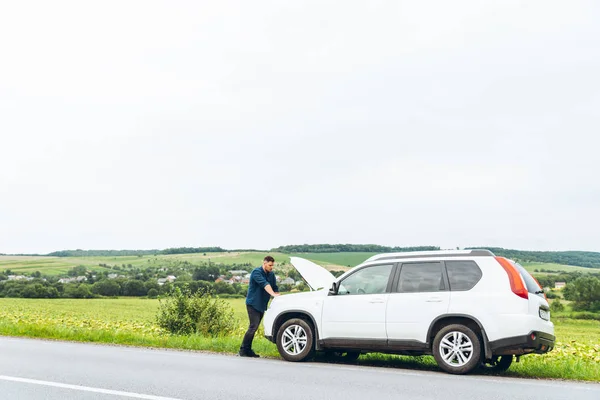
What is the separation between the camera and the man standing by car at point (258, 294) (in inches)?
535

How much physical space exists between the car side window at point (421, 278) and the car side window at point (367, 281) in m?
0.30

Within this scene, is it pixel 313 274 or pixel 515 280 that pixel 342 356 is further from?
pixel 515 280

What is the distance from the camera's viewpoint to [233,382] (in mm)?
9438

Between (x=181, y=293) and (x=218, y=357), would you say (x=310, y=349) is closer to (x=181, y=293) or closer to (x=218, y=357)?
(x=218, y=357)

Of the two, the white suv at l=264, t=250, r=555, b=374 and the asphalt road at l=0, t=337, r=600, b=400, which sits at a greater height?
the white suv at l=264, t=250, r=555, b=374

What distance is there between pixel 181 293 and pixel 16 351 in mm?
8478

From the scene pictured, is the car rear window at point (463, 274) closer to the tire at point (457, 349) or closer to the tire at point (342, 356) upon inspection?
the tire at point (457, 349)

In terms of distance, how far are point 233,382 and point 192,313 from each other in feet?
41.1

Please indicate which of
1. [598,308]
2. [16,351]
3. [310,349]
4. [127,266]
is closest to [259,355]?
[310,349]

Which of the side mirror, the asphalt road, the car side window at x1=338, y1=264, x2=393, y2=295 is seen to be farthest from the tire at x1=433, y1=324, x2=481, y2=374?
the side mirror

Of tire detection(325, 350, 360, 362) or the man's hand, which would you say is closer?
tire detection(325, 350, 360, 362)

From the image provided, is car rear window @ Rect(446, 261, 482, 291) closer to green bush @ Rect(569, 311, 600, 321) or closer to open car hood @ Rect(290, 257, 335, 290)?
open car hood @ Rect(290, 257, 335, 290)

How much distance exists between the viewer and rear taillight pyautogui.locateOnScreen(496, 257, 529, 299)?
10.6 meters

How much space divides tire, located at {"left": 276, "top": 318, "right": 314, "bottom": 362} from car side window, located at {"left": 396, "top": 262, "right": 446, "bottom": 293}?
189 centimetres
